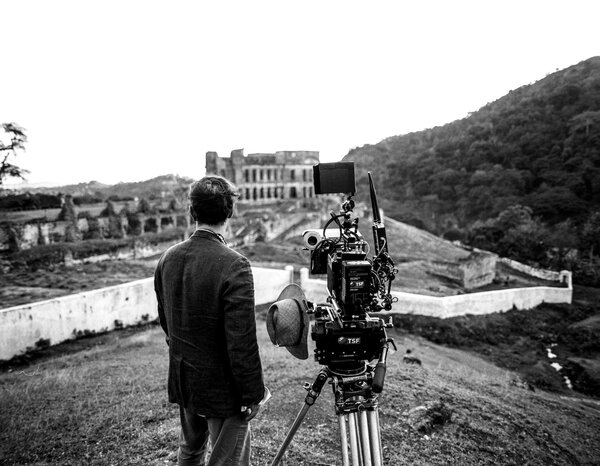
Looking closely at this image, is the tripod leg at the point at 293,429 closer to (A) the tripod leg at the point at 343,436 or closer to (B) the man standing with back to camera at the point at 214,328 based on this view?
(A) the tripod leg at the point at 343,436

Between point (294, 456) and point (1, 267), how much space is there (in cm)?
1391

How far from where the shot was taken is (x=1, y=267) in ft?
40.2

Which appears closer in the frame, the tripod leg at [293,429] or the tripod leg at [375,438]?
the tripod leg at [375,438]

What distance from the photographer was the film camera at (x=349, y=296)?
189 cm

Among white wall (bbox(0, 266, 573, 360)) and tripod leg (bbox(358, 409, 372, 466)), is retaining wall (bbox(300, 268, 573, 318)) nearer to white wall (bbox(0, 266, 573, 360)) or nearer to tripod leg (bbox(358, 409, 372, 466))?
white wall (bbox(0, 266, 573, 360))

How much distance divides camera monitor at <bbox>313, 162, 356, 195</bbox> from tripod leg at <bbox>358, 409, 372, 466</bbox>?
53.0 inches

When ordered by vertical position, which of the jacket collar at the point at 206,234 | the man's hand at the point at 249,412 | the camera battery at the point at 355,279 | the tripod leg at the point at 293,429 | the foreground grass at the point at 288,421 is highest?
the jacket collar at the point at 206,234

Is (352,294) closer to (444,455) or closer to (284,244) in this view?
(444,455)

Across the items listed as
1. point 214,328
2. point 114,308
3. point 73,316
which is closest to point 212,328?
point 214,328

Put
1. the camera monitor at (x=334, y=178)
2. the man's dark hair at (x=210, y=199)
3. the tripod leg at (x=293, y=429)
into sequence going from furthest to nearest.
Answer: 1. the camera monitor at (x=334, y=178)
2. the tripod leg at (x=293, y=429)
3. the man's dark hair at (x=210, y=199)

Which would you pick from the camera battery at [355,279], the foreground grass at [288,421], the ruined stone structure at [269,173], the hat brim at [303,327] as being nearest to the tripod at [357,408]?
the hat brim at [303,327]

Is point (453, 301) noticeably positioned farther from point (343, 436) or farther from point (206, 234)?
point (206, 234)

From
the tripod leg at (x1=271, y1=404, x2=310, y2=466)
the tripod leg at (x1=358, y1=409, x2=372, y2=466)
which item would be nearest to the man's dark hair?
the tripod leg at (x1=271, y1=404, x2=310, y2=466)

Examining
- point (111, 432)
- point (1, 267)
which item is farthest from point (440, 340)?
point (1, 267)
